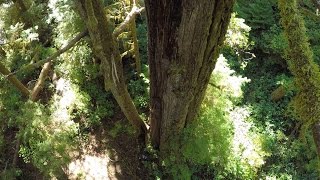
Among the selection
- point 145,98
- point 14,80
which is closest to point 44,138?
point 14,80

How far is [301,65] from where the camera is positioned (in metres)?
1.55

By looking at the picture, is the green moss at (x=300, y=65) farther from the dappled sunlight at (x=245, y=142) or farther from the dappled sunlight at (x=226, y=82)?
the dappled sunlight at (x=245, y=142)

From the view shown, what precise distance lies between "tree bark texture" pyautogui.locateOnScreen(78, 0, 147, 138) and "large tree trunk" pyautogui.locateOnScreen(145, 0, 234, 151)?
1.73 feet

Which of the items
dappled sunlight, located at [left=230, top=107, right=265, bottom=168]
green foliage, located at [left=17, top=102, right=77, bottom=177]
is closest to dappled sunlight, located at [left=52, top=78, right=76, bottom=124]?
green foliage, located at [left=17, top=102, right=77, bottom=177]

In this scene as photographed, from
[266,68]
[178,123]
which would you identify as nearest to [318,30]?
[266,68]

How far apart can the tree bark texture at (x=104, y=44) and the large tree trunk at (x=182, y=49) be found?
0.53 meters

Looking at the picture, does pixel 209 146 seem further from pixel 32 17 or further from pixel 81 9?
pixel 32 17

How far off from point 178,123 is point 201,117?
0.55 metres

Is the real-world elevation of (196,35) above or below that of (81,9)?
below

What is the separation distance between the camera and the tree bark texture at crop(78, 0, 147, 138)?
3.20 metres

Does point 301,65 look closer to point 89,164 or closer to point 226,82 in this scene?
point 226,82

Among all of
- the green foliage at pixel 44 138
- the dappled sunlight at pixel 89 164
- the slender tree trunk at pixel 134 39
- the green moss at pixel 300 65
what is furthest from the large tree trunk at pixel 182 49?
the dappled sunlight at pixel 89 164

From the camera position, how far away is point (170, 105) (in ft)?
12.6

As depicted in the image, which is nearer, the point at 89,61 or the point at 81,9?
the point at 81,9
